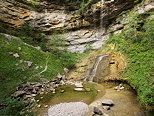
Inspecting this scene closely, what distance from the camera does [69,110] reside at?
383 centimetres

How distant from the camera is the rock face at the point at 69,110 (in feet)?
11.9

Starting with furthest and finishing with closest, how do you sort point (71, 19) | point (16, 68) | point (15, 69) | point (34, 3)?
point (71, 19)
point (34, 3)
point (16, 68)
point (15, 69)

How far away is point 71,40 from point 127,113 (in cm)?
1628

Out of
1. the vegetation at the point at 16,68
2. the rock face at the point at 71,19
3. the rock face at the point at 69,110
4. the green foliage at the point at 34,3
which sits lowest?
the rock face at the point at 69,110

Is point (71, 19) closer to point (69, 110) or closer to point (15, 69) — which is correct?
point (15, 69)

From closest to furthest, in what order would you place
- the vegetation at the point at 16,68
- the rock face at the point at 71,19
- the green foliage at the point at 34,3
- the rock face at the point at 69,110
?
1. the rock face at the point at 69,110
2. the vegetation at the point at 16,68
3. the rock face at the point at 71,19
4. the green foliage at the point at 34,3

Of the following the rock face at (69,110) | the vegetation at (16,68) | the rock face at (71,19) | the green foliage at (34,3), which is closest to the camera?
the rock face at (69,110)

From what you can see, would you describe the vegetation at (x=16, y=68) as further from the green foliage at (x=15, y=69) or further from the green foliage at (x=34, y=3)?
the green foliage at (x=34, y=3)

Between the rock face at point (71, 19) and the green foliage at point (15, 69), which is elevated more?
the rock face at point (71, 19)

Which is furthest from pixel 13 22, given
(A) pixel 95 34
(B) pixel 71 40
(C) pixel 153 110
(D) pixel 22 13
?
(C) pixel 153 110

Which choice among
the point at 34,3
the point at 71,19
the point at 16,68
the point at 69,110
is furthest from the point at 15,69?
the point at 34,3

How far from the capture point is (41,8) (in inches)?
707

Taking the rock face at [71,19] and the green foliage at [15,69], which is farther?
the rock face at [71,19]

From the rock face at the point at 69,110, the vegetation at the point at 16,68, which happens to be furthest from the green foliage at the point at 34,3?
the rock face at the point at 69,110
